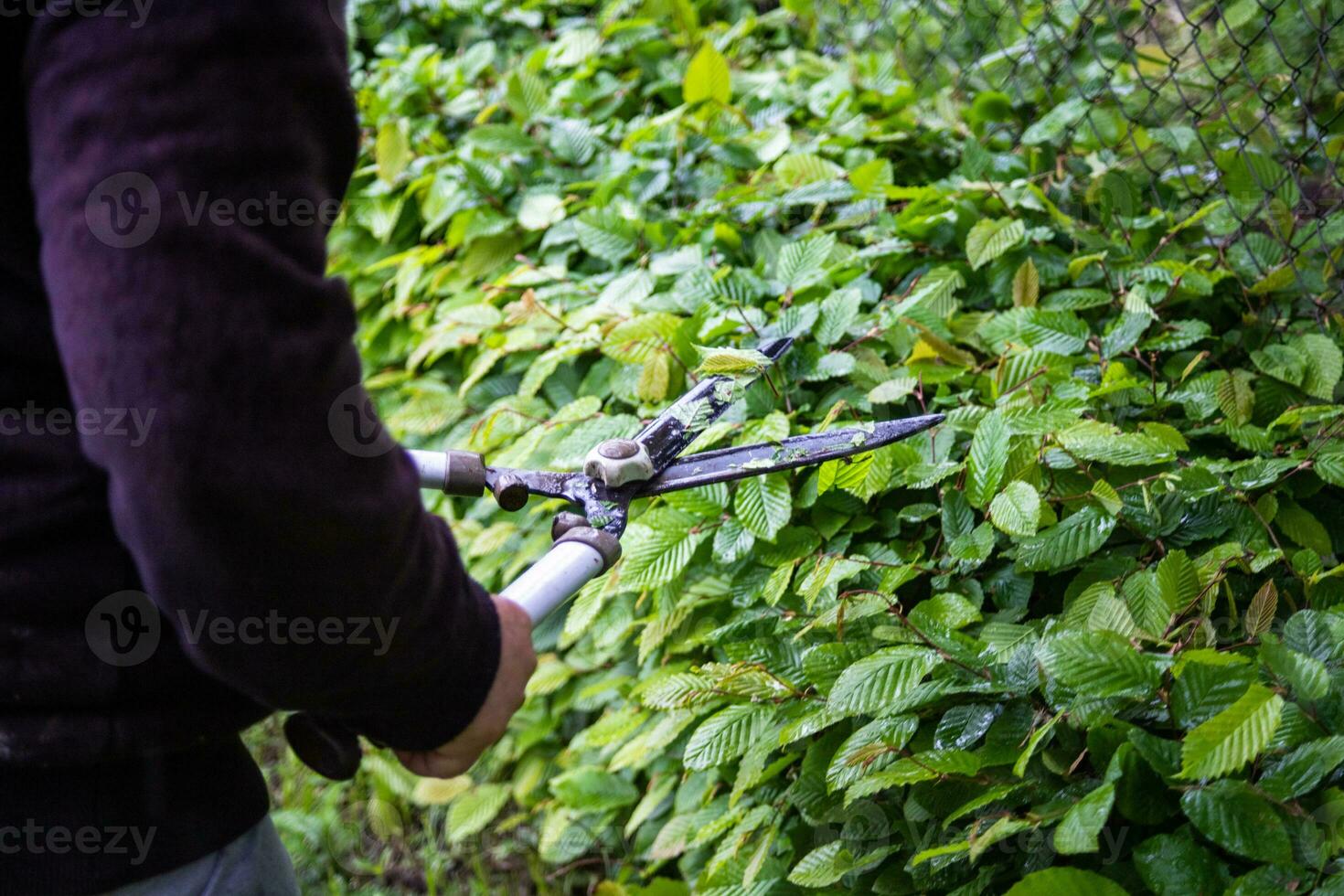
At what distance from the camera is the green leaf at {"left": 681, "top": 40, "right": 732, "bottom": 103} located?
289cm

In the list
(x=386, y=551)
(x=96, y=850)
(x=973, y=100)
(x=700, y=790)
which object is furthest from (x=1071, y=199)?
(x=96, y=850)

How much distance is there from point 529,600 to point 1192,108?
1.89 m

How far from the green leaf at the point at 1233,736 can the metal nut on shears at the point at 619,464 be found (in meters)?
0.68

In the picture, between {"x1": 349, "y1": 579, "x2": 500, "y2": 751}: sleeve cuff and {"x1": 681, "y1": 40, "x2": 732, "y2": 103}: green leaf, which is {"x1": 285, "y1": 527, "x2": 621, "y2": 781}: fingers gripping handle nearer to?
{"x1": 349, "y1": 579, "x2": 500, "y2": 751}: sleeve cuff

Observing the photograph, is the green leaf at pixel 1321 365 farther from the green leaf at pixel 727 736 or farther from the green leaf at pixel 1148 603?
the green leaf at pixel 727 736

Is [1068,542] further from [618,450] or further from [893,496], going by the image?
[618,450]

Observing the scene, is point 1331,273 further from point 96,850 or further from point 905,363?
point 96,850

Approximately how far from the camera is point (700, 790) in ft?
6.76

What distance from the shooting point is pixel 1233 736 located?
3.85 feet

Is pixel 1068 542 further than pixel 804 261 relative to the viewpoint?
No

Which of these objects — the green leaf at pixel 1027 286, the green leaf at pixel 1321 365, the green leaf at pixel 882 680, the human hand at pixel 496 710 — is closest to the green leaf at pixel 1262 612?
the green leaf at pixel 882 680

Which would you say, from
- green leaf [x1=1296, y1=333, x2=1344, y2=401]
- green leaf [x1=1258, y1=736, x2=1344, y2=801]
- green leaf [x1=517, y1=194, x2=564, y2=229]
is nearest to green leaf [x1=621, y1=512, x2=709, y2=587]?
green leaf [x1=1258, y1=736, x2=1344, y2=801]

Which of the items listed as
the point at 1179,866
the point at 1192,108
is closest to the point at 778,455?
the point at 1179,866

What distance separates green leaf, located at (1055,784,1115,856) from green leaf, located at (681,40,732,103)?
2128 millimetres
